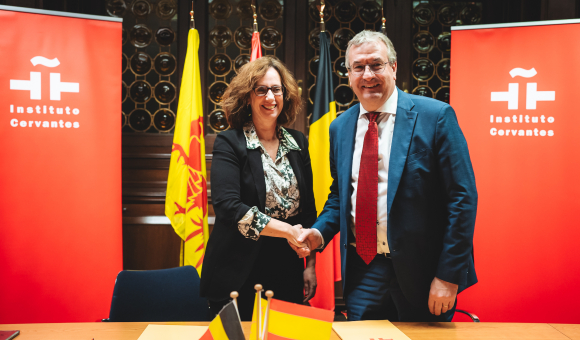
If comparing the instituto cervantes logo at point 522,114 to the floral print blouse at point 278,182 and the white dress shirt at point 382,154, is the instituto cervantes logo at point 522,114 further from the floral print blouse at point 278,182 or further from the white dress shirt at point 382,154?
the floral print blouse at point 278,182

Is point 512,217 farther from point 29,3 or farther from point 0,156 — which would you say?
point 29,3

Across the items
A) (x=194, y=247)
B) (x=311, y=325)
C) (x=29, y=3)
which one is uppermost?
(x=29, y=3)

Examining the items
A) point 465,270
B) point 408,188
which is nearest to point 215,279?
point 408,188

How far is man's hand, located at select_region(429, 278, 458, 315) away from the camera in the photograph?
139cm

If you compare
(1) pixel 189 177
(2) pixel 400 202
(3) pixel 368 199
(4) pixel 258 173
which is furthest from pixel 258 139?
(1) pixel 189 177

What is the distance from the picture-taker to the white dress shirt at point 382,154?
1.52m

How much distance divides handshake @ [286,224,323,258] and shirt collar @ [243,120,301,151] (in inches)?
16.3

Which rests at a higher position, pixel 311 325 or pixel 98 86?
pixel 98 86

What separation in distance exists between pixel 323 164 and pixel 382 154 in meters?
1.40

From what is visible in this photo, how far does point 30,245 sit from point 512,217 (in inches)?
130

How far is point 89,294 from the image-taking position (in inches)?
101

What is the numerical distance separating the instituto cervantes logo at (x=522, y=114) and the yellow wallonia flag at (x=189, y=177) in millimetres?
2157

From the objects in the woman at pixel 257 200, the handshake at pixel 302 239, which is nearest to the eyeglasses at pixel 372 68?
the woman at pixel 257 200

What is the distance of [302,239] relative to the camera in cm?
161
